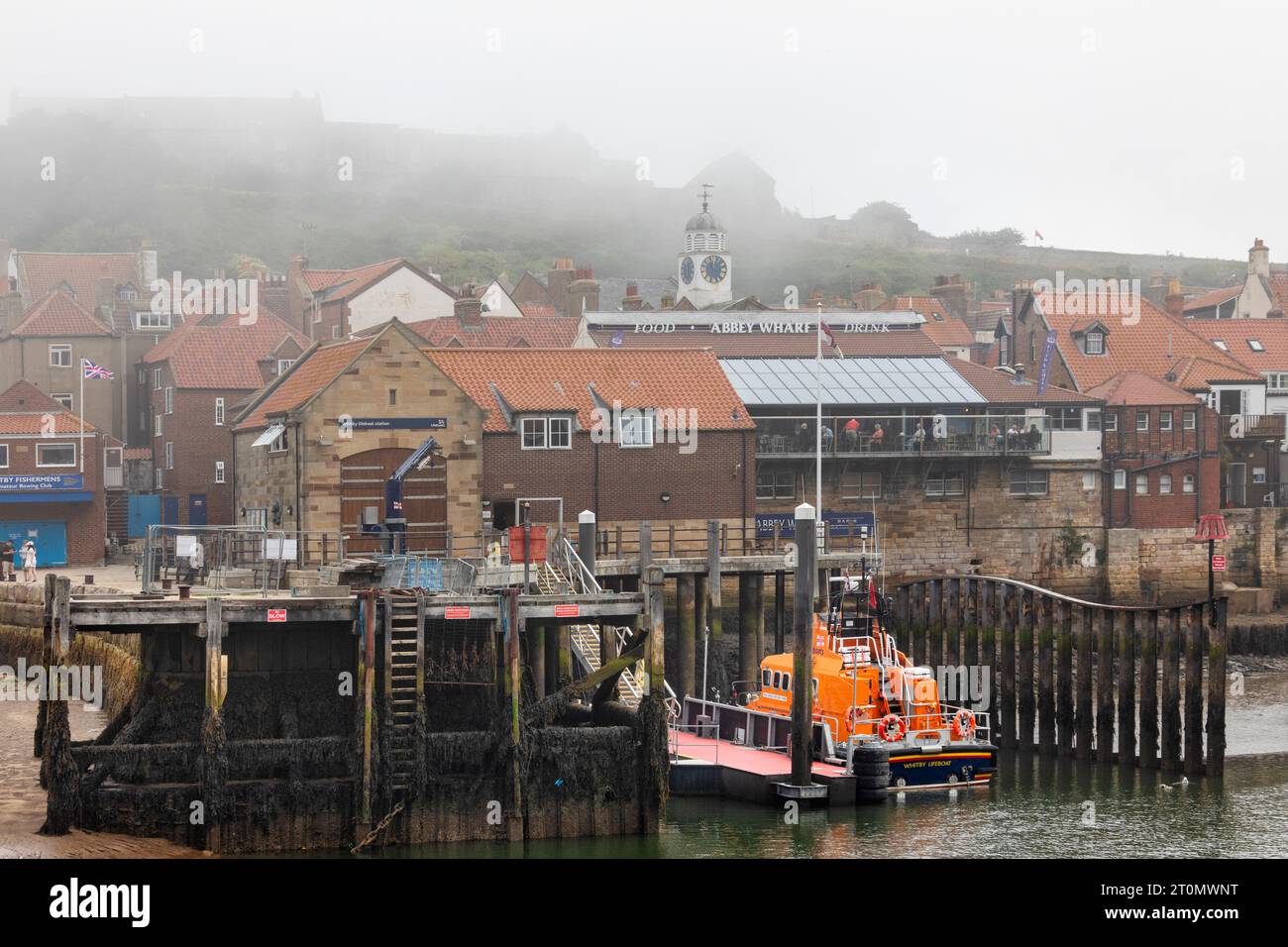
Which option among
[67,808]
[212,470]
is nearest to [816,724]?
[67,808]

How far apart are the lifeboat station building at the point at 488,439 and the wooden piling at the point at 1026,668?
12.1 meters

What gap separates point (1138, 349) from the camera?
2894 inches

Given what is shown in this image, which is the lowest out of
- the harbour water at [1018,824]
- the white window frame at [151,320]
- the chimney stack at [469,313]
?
the harbour water at [1018,824]

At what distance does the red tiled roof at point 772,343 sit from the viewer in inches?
2569

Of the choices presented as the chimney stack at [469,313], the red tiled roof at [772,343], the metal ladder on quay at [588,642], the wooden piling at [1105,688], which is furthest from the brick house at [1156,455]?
the metal ladder on quay at [588,642]

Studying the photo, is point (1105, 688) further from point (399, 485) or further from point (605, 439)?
point (605, 439)

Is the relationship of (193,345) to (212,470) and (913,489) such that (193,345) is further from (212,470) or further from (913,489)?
(913,489)

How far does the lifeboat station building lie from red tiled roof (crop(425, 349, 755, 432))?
0.05 meters

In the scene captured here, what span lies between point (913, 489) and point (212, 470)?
89.6 ft

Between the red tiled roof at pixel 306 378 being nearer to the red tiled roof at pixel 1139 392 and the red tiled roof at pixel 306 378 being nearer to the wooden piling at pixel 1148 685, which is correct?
the wooden piling at pixel 1148 685

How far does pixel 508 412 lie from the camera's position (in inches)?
1991

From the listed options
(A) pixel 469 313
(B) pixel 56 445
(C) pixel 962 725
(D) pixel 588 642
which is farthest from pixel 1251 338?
(B) pixel 56 445

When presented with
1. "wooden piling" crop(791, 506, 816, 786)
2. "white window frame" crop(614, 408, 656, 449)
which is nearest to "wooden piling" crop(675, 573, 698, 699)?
"white window frame" crop(614, 408, 656, 449)

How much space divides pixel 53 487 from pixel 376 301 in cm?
2290
